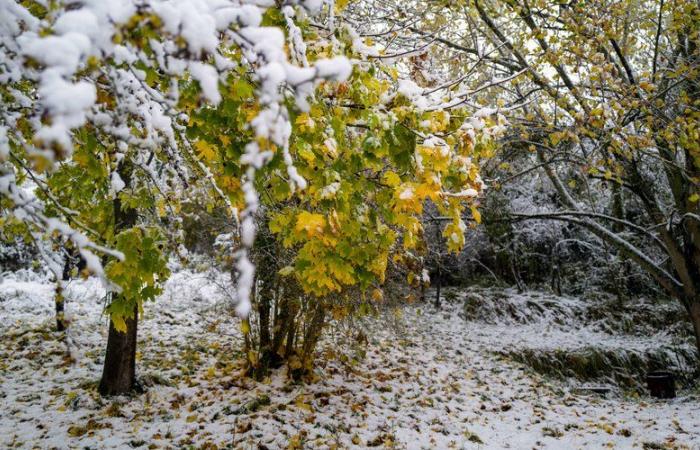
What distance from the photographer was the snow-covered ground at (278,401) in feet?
15.2

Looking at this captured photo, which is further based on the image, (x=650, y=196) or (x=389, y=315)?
(x=389, y=315)

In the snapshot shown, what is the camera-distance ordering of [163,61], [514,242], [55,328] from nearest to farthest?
[163,61]
[55,328]
[514,242]

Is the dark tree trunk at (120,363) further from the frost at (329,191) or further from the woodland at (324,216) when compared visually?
the frost at (329,191)

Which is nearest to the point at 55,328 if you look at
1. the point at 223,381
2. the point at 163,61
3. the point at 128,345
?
the point at 128,345

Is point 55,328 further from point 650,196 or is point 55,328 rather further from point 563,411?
point 650,196

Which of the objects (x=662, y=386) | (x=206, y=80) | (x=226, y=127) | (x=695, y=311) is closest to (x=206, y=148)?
(x=226, y=127)

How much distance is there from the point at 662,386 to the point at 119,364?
9025 mm

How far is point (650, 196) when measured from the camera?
6.72 meters

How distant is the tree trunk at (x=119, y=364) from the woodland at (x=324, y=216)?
0.12 ft

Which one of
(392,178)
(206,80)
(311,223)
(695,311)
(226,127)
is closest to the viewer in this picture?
(206,80)

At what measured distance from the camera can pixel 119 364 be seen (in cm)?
Result: 537

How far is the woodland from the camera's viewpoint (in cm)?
147

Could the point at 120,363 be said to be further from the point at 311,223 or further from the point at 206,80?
the point at 206,80

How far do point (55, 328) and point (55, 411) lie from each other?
126 inches
